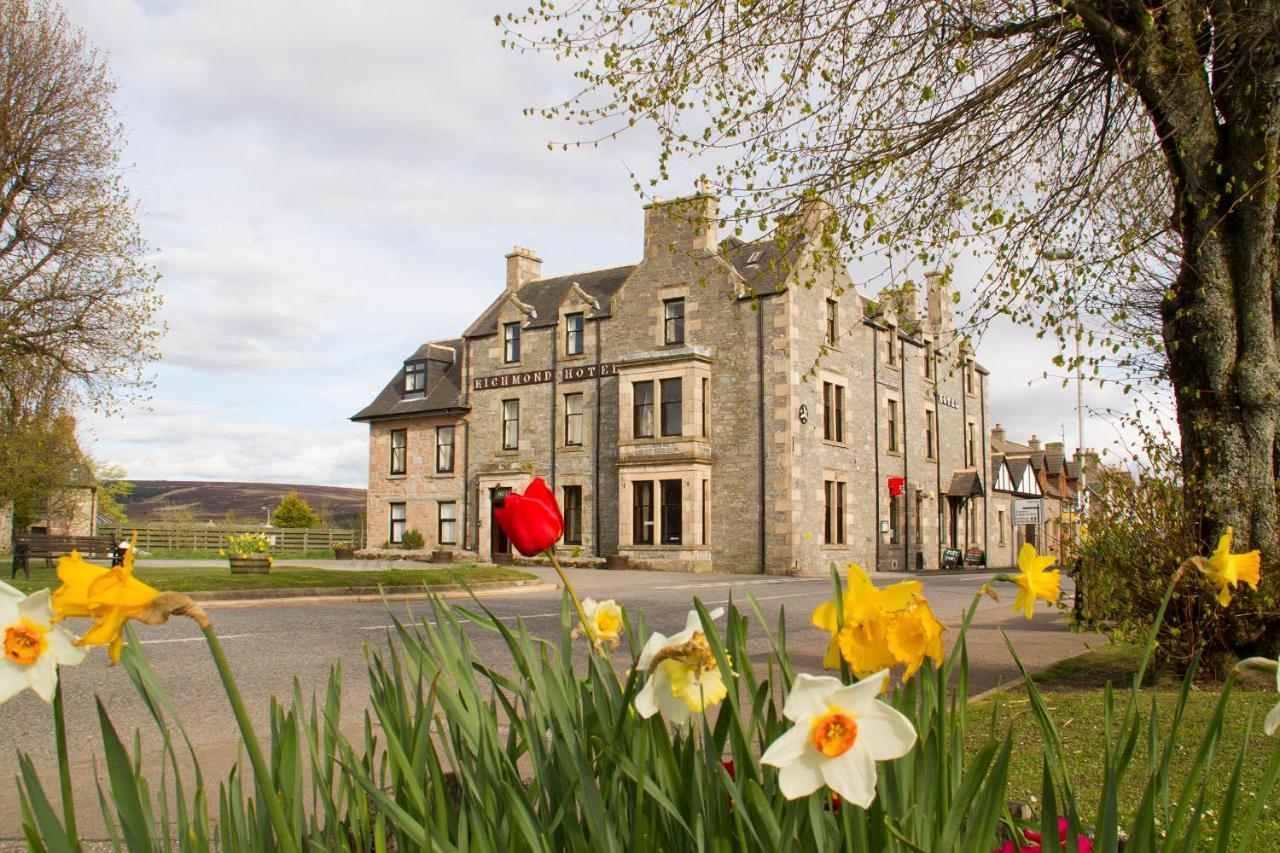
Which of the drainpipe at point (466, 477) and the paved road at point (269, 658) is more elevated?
the drainpipe at point (466, 477)

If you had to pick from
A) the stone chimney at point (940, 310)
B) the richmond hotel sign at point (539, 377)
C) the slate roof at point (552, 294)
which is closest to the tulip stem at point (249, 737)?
the richmond hotel sign at point (539, 377)

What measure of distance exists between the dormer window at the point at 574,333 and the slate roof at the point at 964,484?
15.3m

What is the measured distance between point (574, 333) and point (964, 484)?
16.2m

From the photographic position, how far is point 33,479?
2406 centimetres

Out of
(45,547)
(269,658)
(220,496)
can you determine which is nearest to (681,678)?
(269,658)

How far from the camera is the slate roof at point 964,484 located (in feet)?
127

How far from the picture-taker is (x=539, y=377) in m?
35.1

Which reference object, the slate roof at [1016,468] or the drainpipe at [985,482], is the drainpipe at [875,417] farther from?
the slate roof at [1016,468]

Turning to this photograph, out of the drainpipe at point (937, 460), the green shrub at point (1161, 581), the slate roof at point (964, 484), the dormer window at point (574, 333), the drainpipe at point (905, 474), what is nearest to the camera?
the green shrub at point (1161, 581)

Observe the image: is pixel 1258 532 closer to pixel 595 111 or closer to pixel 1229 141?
pixel 1229 141

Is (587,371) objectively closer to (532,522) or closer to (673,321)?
(673,321)

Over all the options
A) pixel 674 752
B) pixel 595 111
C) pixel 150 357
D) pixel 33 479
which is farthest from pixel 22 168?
pixel 674 752

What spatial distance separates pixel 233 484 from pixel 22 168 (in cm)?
Answer: 9470

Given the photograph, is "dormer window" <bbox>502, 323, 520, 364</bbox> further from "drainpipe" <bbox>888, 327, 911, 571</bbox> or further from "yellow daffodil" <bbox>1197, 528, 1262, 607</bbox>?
"yellow daffodil" <bbox>1197, 528, 1262, 607</bbox>
